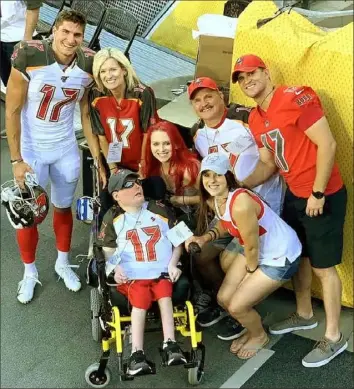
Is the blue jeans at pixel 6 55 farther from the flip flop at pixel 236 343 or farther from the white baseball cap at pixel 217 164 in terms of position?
the flip flop at pixel 236 343

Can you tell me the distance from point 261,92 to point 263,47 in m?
0.44

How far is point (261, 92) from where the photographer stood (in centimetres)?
347

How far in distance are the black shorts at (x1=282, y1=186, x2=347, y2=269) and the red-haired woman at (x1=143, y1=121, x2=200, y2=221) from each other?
0.57 m

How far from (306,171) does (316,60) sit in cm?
63

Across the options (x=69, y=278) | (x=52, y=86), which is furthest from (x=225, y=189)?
(x=69, y=278)

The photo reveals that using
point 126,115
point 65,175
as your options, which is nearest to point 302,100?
point 126,115

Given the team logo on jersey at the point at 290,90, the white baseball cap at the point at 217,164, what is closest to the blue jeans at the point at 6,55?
the white baseball cap at the point at 217,164

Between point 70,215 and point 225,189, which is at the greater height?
point 225,189

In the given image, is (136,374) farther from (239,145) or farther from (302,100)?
(302,100)

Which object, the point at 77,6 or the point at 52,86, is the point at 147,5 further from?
the point at 52,86

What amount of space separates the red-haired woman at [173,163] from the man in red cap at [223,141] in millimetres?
116

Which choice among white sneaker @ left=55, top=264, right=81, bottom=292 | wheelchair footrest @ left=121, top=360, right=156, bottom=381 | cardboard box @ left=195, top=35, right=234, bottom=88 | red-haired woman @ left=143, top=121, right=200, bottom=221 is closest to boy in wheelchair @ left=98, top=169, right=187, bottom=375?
wheelchair footrest @ left=121, top=360, right=156, bottom=381

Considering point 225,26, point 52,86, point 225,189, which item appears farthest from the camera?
point 225,26

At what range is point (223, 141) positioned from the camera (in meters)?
3.76
